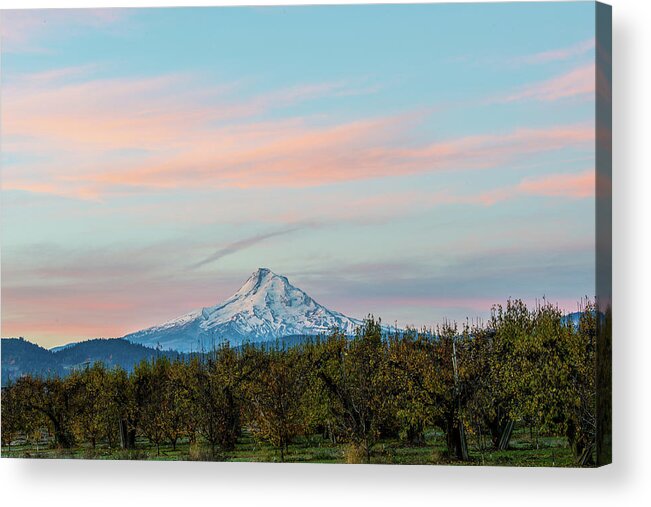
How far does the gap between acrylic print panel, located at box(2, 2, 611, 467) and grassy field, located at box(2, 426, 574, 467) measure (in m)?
0.03

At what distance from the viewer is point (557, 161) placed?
1967 cm

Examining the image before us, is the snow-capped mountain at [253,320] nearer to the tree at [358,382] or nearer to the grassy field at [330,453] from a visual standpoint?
the tree at [358,382]

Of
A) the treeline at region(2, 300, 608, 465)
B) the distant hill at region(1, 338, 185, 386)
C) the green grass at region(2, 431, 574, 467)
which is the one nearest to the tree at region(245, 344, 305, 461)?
the treeline at region(2, 300, 608, 465)

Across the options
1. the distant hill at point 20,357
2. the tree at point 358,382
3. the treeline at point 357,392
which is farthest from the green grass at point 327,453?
the distant hill at point 20,357

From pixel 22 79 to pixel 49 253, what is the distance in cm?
255

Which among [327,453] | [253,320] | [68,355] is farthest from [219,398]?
[68,355]

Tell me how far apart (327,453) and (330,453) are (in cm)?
4

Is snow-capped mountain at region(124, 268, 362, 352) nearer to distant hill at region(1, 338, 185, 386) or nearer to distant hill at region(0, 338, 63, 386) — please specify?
distant hill at region(1, 338, 185, 386)

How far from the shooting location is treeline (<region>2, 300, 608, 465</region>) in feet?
65.8

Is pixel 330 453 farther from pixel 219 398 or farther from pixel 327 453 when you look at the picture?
pixel 219 398

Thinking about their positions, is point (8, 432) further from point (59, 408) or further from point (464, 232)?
point (464, 232)

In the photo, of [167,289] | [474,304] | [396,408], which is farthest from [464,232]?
[167,289]

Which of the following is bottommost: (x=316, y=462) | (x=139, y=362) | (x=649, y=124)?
(x=316, y=462)

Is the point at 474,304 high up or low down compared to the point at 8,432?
up
